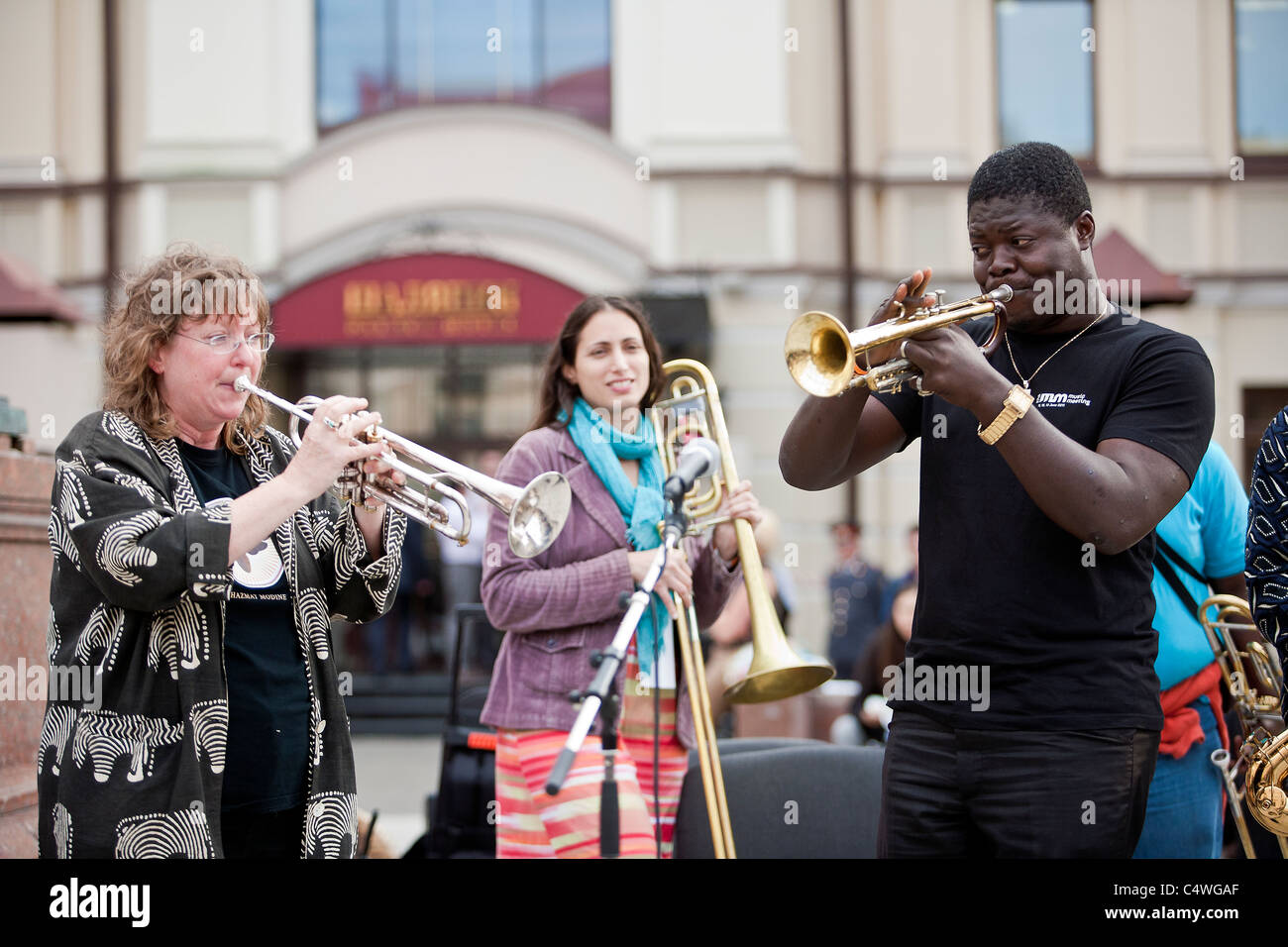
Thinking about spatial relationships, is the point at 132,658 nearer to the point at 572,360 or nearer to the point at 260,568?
the point at 260,568

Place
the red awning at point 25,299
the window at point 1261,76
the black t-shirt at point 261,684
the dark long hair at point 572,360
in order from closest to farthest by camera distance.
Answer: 1. the black t-shirt at point 261,684
2. the dark long hair at point 572,360
3. the red awning at point 25,299
4. the window at point 1261,76

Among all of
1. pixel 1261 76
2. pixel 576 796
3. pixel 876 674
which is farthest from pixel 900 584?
pixel 1261 76

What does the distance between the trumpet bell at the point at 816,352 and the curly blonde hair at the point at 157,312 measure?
1.17 m

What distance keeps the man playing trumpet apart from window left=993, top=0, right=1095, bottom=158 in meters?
9.78

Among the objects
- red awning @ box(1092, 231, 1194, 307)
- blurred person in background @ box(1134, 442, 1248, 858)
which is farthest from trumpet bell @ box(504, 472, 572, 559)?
red awning @ box(1092, 231, 1194, 307)

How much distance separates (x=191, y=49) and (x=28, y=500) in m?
8.49

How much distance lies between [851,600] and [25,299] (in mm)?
5462

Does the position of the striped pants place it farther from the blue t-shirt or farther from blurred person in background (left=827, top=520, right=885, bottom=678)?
blurred person in background (left=827, top=520, right=885, bottom=678)

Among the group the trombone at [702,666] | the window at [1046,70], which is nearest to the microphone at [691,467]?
the trombone at [702,666]

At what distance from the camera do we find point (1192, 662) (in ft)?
10.9

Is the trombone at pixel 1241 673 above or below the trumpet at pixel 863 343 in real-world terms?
below

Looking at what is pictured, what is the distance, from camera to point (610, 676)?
2.66 metres

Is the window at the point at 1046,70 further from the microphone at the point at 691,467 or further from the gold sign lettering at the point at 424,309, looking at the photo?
the microphone at the point at 691,467

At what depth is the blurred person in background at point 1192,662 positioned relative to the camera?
314 centimetres
